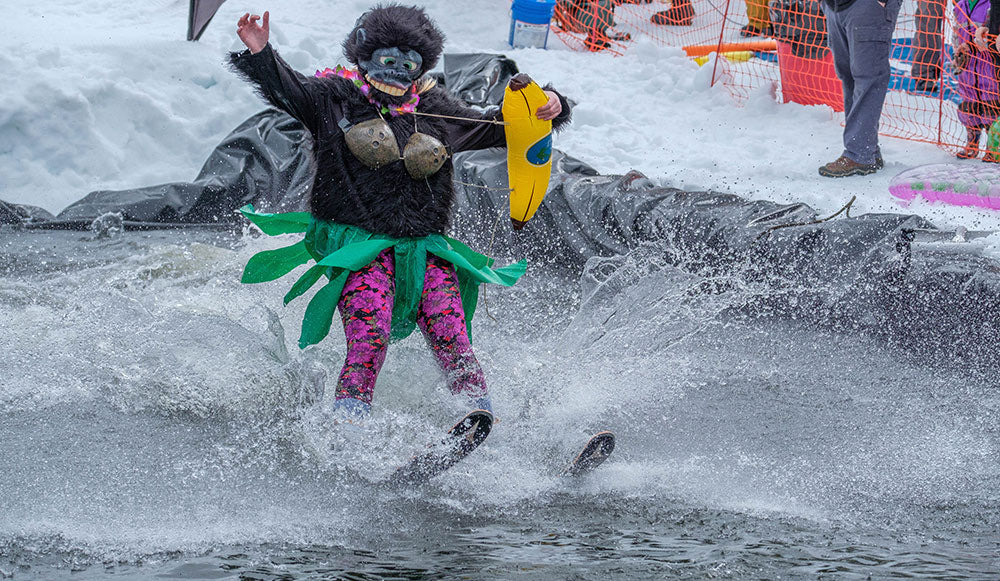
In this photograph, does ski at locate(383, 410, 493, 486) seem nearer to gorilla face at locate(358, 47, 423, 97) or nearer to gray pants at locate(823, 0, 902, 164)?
gorilla face at locate(358, 47, 423, 97)

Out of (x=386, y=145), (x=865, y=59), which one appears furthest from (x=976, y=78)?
(x=386, y=145)

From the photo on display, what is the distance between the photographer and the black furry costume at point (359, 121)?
10.9ft

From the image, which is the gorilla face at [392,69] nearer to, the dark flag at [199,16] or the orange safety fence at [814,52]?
the orange safety fence at [814,52]

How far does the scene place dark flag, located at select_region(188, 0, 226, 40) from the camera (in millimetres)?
7613

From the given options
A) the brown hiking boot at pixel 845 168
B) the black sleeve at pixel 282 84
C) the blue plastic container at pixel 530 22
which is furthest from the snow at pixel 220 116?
the black sleeve at pixel 282 84

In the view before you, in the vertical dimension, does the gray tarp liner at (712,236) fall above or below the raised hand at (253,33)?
Answer: below

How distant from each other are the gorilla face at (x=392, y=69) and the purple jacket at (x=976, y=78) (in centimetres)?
479

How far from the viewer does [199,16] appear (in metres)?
7.64

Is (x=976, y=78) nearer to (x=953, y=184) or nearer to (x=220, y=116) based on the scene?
(x=953, y=184)

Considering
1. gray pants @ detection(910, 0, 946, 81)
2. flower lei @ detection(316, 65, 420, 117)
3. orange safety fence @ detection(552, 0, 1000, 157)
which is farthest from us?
gray pants @ detection(910, 0, 946, 81)

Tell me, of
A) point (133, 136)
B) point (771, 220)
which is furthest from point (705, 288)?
point (133, 136)

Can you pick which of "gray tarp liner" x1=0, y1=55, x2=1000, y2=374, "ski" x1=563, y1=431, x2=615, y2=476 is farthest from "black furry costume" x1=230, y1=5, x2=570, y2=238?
"gray tarp liner" x1=0, y1=55, x2=1000, y2=374

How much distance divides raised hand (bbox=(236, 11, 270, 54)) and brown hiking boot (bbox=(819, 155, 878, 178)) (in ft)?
14.1

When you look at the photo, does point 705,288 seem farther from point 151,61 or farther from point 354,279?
point 151,61
